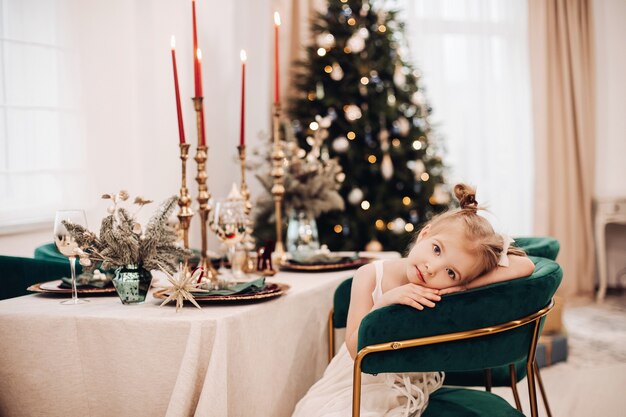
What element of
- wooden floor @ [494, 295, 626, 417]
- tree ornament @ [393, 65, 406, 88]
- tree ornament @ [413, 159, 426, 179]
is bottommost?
wooden floor @ [494, 295, 626, 417]

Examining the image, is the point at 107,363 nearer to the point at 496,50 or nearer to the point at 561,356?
the point at 561,356

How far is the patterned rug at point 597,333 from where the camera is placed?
4.13 meters

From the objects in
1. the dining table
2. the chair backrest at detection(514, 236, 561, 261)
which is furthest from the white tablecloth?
the chair backrest at detection(514, 236, 561, 261)

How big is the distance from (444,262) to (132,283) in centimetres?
84

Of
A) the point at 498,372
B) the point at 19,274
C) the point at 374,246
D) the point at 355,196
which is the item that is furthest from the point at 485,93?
the point at 19,274

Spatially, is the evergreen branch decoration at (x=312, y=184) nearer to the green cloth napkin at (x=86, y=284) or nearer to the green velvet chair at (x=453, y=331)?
the green cloth napkin at (x=86, y=284)

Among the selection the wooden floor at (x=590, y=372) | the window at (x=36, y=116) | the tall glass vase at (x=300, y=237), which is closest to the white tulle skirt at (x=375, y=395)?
the tall glass vase at (x=300, y=237)

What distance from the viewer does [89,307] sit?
1824 mm

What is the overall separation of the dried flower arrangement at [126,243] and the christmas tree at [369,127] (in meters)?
2.65

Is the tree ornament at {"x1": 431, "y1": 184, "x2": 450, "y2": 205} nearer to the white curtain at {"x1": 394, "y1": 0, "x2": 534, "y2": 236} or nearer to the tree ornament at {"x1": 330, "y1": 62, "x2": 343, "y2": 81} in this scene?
the tree ornament at {"x1": 330, "y1": 62, "x2": 343, "y2": 81}

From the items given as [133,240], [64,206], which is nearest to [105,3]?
[64,206]

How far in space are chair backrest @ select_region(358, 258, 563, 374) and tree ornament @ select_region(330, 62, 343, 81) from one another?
3.25 meters

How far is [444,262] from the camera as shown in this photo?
159cm

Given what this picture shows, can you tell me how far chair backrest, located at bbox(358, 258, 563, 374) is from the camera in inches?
56.1
